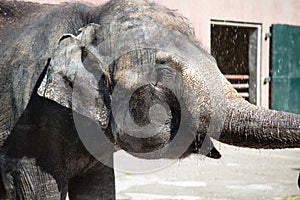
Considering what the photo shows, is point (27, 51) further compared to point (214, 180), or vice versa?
point (214, 180)

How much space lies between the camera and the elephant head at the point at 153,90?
1.57m

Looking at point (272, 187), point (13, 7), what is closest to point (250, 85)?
point (272, 187)

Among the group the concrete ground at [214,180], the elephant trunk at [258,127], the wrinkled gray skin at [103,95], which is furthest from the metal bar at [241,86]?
the elephant trunk at [258,127]

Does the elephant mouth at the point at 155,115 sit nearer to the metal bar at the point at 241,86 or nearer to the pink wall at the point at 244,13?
the pink wall at the point at 244,13

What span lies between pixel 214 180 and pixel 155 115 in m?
3.02

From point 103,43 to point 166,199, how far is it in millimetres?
2263

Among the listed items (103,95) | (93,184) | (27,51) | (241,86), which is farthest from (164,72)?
(241,86)

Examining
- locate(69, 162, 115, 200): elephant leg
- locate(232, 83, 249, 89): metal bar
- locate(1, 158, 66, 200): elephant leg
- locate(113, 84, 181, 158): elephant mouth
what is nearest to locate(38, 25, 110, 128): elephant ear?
locate(113, 84, 181, 158): elephant mouth

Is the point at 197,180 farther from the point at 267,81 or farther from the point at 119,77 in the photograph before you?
the point at 267,81

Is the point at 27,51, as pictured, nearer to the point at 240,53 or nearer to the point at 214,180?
the point at 214,180

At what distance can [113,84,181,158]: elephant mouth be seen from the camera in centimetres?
165

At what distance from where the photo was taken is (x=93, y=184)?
2289mm

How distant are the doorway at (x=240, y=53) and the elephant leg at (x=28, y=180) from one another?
5.20 m

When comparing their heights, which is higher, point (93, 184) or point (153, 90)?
point (153, 90)
